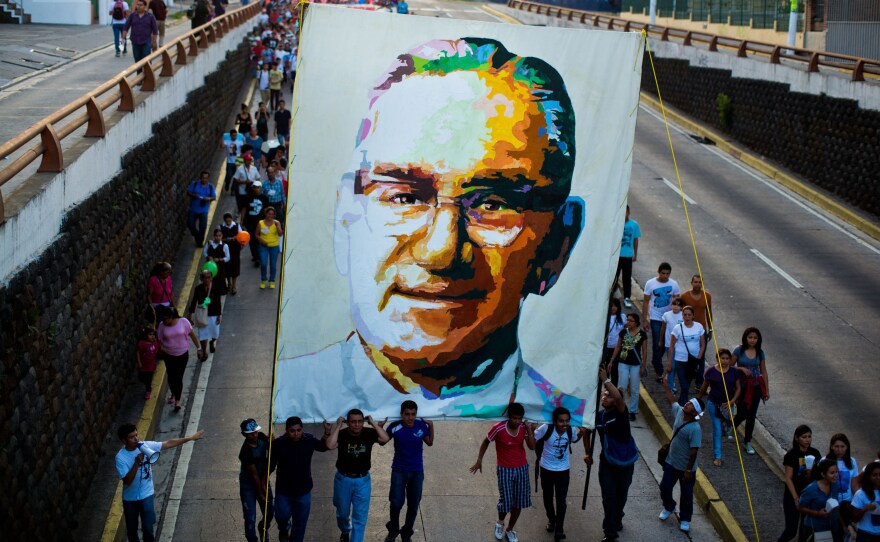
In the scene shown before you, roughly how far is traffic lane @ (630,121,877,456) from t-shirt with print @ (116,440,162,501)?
8.39 m

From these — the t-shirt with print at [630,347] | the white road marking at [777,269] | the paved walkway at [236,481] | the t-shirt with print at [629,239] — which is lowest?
the paved walkway at [236,481]

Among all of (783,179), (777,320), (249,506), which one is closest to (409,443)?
(249,506)

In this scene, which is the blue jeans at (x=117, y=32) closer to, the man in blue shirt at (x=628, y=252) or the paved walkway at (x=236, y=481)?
the paved walkway at (x=236, y=481)

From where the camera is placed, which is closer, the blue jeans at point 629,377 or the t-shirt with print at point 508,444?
the t-shirt with print at point 508,444

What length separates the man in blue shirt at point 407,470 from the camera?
36.1 ft

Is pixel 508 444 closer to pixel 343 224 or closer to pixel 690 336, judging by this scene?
pixel 343 224

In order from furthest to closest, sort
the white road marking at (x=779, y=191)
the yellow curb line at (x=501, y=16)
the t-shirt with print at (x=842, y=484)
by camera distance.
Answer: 1. the yellow curb line at (x=501, y=16)
2. the white road marking at (x=779, y=191)
3. the t-shirt with print at (x=842, y=484)

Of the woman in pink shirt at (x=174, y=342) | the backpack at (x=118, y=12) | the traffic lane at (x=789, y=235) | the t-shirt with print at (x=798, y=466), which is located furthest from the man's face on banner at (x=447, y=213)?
the backpack at (x=118, y=12)

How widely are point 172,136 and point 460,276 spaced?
39.8 ft

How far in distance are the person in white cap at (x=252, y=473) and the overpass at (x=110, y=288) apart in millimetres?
1878

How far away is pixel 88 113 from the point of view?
14320 mm

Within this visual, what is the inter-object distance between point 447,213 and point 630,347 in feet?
18.4

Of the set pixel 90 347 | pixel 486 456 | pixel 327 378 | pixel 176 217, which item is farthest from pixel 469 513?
pixel 176 217

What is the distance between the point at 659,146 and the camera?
34.0 m
